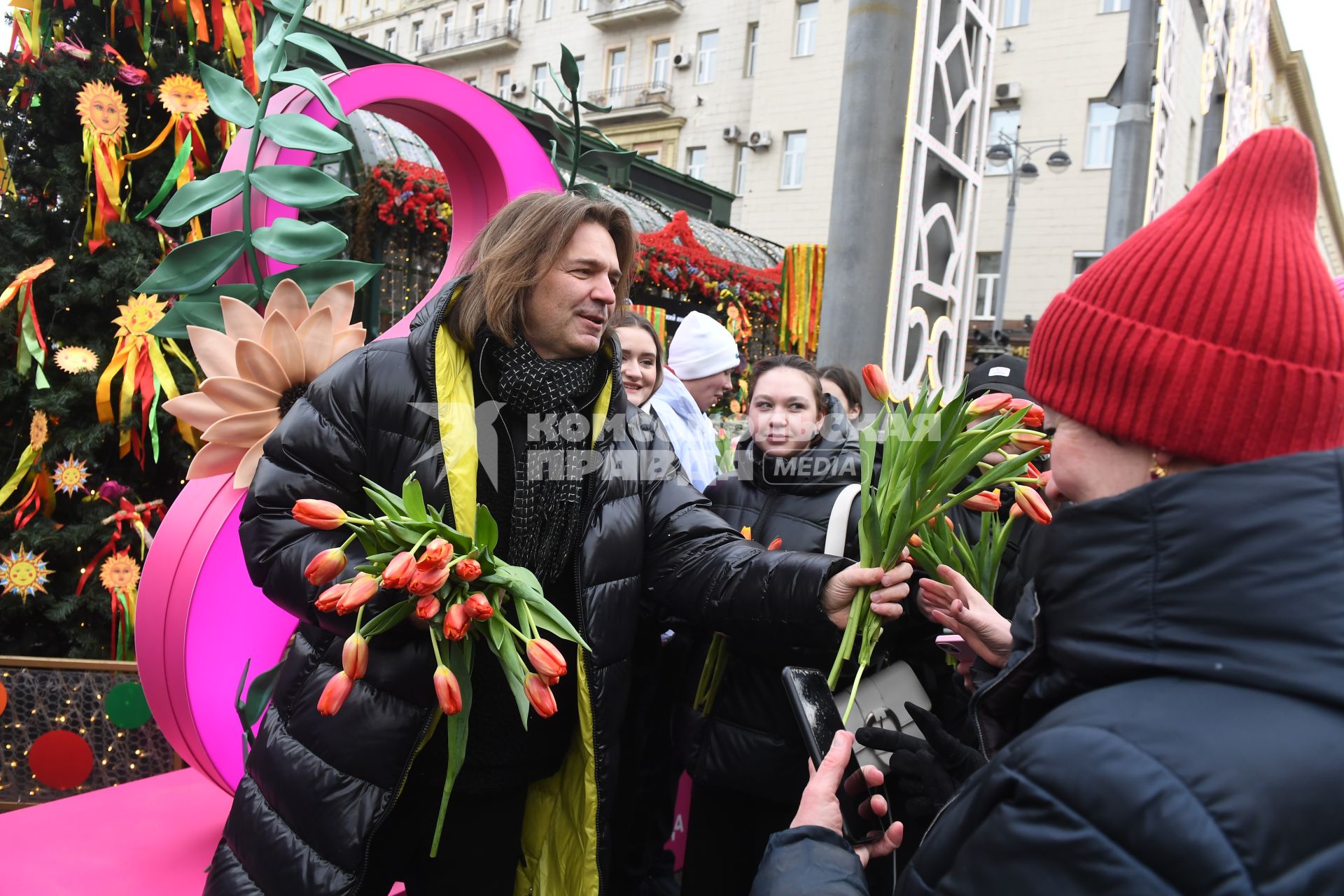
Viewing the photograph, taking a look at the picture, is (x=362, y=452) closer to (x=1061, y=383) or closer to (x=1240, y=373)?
(x=1061, y=383)

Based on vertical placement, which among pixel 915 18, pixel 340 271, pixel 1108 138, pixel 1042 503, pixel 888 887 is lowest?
pixel 888 887

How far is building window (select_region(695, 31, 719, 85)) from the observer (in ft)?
88.3

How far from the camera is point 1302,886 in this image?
27.0 inches

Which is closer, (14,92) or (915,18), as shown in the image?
(14,92)

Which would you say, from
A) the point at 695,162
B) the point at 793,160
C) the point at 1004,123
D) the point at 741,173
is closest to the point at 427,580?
the point at 1004,123

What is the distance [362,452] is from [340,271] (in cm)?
80

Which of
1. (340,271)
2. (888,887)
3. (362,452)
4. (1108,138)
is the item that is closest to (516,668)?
(362,452)

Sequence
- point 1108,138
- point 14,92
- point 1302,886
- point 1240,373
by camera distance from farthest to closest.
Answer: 1. point 1108,138
2. point 14,92
3. point 1240,373
4. point 1302,886

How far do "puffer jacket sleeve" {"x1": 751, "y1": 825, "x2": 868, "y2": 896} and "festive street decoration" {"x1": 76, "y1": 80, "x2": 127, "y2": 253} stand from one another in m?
3.20

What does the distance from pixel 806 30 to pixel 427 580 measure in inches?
1028

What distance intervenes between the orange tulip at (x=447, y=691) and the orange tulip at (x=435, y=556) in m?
0.16

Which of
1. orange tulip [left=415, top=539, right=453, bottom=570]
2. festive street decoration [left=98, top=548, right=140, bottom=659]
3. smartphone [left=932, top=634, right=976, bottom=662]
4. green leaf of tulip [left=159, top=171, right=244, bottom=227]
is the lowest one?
festive street decoration [left=98, top=548, right=140, bottom=659]

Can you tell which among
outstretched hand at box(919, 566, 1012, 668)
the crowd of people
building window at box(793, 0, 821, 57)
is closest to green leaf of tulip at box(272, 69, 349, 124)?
the crowd of people

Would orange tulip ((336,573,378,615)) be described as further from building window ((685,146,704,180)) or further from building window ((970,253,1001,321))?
building window ((685,146,704,180))
